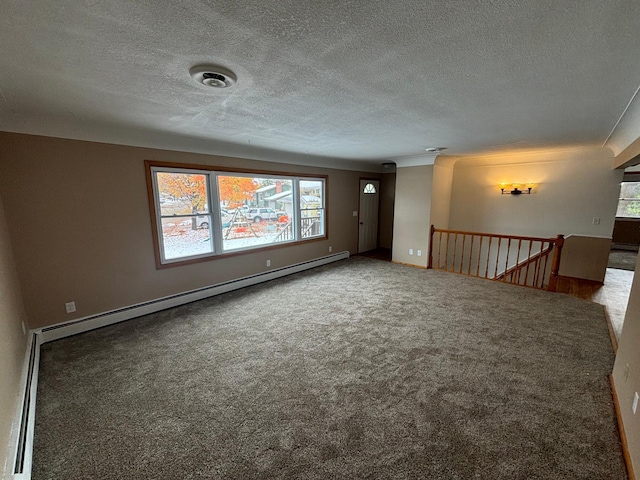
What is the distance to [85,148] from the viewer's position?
3092mm

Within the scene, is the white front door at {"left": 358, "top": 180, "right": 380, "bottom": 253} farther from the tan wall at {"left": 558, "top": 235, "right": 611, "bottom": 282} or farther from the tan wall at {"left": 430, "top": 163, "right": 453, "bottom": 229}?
the tan wall at {"left": 558, "top": 235, "right": 611, "bottom": 282}

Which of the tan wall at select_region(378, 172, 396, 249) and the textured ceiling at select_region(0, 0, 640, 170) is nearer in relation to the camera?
the textured ceiling at select_region(0, 0, 640, 170)

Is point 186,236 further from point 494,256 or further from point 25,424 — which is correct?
point 494,256

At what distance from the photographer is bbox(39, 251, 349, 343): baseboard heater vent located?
10.1ft

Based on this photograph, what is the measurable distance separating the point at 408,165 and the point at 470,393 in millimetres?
4786

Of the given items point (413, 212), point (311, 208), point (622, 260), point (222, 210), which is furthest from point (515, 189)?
point (222, 210)

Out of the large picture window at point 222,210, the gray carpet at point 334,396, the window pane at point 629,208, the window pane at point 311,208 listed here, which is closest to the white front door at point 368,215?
the window pane at point 311,208

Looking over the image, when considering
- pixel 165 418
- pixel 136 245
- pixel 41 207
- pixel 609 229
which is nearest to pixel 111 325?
pixel 136 245

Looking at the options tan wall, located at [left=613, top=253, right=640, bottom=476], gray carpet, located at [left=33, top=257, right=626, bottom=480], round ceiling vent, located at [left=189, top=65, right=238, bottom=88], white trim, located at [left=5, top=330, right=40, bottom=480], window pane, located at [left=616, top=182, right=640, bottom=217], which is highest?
round ceiling vent, located at [left=189, top=65, right=238, bottom=88]

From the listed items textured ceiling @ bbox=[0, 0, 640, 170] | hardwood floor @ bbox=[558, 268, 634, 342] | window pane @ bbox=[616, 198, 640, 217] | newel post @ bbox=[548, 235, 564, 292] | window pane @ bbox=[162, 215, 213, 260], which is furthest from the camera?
window pane @ bbox=[616, 198, 640, 217]

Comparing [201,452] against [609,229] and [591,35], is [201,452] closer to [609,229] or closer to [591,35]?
[591,35]

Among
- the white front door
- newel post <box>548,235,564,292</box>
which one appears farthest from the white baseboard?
newel post <box>548,235,564,292</box>

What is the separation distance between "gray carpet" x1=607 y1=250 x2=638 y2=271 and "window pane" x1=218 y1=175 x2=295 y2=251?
7533 mm

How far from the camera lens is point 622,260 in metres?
6.70
